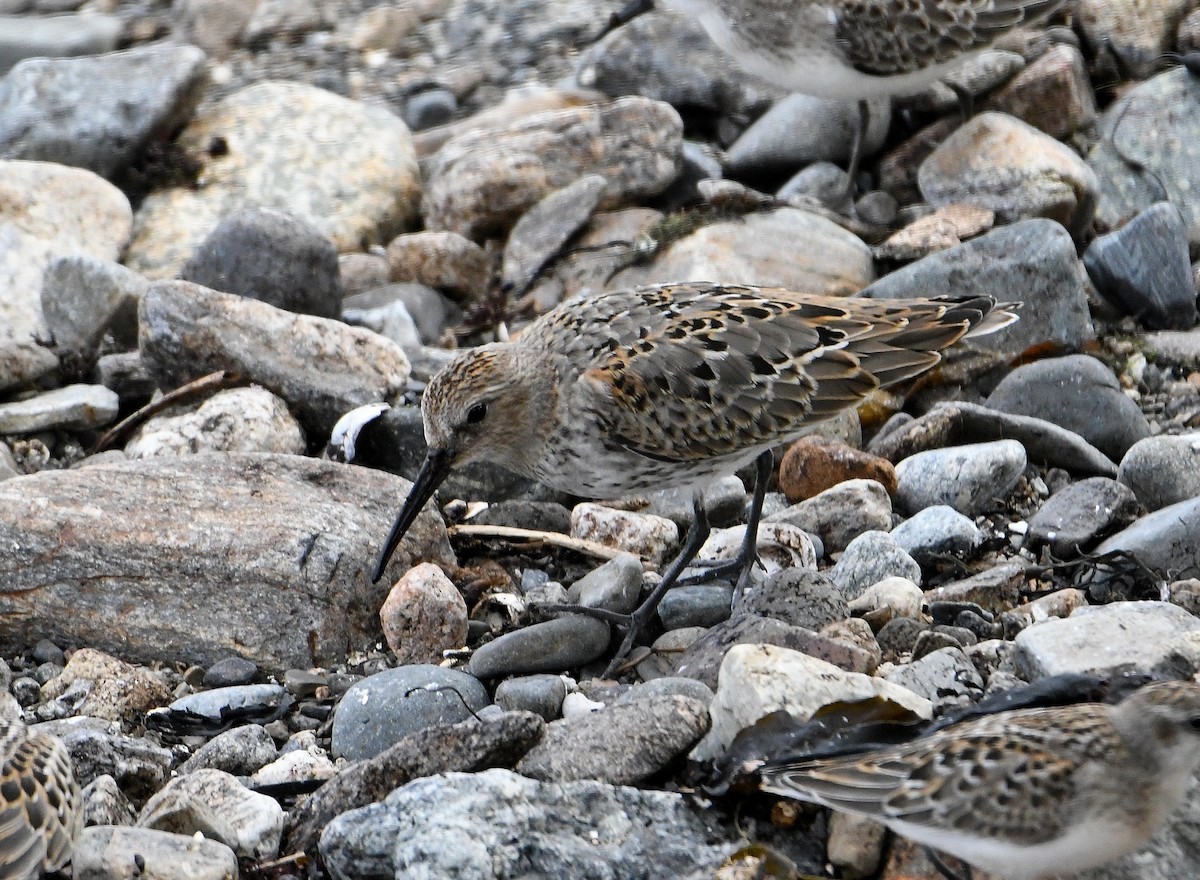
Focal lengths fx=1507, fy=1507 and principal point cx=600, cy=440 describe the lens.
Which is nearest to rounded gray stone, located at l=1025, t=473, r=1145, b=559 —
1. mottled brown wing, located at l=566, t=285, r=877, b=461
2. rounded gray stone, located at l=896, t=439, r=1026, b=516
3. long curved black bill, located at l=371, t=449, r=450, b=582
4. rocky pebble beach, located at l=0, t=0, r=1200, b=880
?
rocky pebble beach, located at l=0, t=0, r=1200, b=880

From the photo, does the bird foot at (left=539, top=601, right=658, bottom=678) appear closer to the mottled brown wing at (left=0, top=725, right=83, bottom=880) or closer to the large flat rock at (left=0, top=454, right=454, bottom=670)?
the large flat rock at (left=0, top=454, right=454, bottom=670)

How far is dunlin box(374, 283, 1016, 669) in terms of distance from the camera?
269 inches

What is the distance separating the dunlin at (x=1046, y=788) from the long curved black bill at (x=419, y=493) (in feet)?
9.53

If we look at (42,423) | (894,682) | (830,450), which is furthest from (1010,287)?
(42,423)

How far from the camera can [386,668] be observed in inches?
270

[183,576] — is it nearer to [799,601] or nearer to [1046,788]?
[799,601]

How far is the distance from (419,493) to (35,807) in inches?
104

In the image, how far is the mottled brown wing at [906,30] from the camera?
1050cm

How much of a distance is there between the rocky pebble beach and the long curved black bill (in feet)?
0.77

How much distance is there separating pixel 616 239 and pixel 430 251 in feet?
4.42

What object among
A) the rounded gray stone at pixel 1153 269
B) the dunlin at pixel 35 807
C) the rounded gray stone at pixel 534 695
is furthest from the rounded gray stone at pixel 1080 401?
the dunlin at pixel 35 807

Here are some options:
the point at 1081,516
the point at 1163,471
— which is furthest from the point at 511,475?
the point at 1163,471

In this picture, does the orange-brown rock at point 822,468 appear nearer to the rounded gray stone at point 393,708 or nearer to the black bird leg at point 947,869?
the rounded gray stone at point 393,708

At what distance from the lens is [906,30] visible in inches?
414
